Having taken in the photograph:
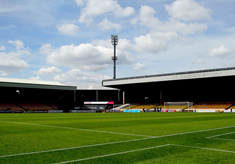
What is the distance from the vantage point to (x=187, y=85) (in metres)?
80.7

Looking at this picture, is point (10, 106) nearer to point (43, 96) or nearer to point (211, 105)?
point (43, 96)

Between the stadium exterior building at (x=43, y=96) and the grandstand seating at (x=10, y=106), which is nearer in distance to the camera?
the grandstand seating at (x=10, y=106)

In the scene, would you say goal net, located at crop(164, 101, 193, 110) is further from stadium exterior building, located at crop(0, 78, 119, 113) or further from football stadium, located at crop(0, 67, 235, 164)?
stadium exterior building, located at crop(0, 78, 119, 113)

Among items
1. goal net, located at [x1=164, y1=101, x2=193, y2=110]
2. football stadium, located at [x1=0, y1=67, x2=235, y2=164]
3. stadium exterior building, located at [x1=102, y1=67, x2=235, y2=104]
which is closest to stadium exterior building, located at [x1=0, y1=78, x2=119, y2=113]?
football stadium, located at [x1=0, y1=67, x2=235, y2=164]

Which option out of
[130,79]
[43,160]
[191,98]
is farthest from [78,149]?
[191,98]

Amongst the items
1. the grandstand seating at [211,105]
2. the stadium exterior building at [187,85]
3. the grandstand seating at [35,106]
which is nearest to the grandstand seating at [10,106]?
the grandstand seating at [35,106]

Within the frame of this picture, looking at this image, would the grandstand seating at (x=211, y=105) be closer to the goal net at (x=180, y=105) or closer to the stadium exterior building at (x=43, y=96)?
the goal net at (x=180, y=105)

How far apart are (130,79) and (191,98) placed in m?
20.3

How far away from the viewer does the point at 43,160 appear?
265 inches

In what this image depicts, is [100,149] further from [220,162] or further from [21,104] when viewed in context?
[21,104]

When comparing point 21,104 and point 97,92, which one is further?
point 97,92

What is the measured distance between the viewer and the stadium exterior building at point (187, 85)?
212 ft

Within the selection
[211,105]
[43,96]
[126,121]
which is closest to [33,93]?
[43,96]

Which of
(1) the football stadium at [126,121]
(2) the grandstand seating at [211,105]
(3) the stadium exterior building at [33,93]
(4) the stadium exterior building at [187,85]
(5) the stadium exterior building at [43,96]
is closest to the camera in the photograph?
(1) the football stadium at [126,121]
